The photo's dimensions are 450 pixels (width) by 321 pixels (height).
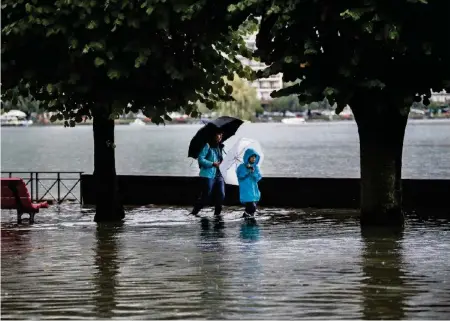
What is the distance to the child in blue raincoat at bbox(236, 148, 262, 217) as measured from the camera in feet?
78.0

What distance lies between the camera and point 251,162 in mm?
23906

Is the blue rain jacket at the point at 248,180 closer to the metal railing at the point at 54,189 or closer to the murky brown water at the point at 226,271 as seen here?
the murky brown water at the point at 226,271

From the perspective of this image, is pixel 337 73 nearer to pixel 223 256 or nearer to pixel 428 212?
pixel 223 256

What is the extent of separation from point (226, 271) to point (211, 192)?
953 cm

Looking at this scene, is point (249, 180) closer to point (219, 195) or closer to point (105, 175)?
point (219, 195)

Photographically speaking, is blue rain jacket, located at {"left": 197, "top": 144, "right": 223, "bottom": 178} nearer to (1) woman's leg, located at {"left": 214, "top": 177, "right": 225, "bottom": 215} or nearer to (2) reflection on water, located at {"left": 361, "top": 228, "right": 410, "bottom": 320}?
(1) woman's leg, located at {"left": 214, "top": 177, "right": 225, "bottom": 215}

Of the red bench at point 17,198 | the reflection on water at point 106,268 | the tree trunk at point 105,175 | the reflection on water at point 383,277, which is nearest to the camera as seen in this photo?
the reflection on water at point 383,277

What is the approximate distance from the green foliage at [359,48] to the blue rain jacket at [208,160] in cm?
497

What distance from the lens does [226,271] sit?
1518 centimetres

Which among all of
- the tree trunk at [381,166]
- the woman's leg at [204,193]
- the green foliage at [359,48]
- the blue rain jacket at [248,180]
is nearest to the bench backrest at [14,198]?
the woman's leg at [204,193]

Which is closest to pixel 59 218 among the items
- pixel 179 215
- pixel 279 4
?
pixel 179 215

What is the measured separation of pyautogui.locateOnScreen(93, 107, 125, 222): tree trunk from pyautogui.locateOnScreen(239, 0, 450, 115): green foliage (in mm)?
4814

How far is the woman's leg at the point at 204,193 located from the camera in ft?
80.3

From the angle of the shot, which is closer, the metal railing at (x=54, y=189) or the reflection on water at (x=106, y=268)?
the reflection on water at (x=106, y=268)
